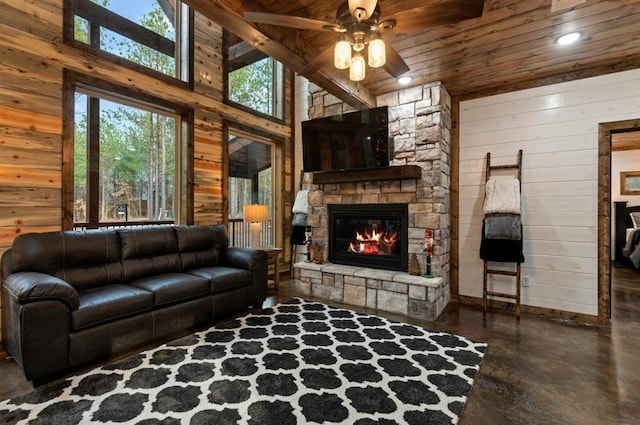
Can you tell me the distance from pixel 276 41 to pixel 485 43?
1.91m

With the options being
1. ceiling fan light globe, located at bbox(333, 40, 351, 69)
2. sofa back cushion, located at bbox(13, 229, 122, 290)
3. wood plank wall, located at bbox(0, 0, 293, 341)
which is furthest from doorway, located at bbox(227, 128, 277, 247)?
ceiling fan light globe, located at bbox(333, 40, 351, 69)

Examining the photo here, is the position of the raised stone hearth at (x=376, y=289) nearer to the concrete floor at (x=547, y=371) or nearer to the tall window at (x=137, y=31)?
the concrete floor at (x=547, y=371)

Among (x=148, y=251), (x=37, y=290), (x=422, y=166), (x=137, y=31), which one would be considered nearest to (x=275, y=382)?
(x=37, y=290)

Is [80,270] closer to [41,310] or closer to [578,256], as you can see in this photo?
[41,310]

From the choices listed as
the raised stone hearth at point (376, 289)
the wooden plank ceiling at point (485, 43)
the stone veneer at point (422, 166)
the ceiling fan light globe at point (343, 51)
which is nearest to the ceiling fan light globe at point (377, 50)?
the ceiling fan light globe at point (343, 51)

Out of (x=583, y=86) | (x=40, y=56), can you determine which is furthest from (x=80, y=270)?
(x=583, y=86)

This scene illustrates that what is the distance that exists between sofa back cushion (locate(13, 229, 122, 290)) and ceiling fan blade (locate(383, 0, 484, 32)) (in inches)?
119

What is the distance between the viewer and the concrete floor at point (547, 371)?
1833 millimetres

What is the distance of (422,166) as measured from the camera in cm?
370

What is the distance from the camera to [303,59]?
107 inches

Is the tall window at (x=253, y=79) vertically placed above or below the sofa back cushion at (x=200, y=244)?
above

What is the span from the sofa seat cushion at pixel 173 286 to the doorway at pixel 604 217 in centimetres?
409

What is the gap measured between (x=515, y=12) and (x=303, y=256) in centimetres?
401

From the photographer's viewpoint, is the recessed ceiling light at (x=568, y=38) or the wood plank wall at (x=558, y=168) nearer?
the recessed ceiling light at (x=568, y=38)
